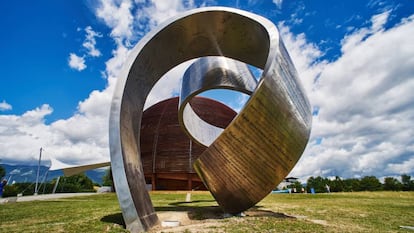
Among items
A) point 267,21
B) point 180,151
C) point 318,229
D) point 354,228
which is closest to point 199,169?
point 318,229

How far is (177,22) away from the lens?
9352 millimetres

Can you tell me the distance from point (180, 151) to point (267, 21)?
3040 cm

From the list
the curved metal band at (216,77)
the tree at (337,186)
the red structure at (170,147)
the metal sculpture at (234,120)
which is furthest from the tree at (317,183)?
the metal sculpture at (234,120)

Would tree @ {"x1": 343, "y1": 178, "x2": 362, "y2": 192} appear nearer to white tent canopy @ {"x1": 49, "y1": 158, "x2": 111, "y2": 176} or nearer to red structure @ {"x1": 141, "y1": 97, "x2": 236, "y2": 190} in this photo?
red structure @ {"x1": 141, "y1": 97, "x2": 236, "y2": 190}

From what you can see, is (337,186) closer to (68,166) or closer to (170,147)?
(170,147)

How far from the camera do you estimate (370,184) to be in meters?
50.2

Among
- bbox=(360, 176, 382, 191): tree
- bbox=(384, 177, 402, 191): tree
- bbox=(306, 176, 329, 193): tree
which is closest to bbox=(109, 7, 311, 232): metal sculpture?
bbox=(306, 176, 329, 193): tree

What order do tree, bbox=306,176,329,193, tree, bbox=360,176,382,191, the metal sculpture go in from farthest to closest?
1. tree, bbox=306,176,329,193
2. tree, bbox=360,176,382,191
3. the metal sculpture

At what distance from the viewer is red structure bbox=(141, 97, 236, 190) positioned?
121ft

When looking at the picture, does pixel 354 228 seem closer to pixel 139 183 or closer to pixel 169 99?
pixel 139 183

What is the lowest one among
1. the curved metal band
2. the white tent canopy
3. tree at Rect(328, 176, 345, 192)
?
tree at Rect(328, 176, 345, 192)

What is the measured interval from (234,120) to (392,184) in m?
52.3

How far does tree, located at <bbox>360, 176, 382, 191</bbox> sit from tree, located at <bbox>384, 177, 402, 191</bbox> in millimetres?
1517

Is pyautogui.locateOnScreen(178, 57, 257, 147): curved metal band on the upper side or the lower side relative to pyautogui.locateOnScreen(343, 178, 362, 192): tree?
upper
